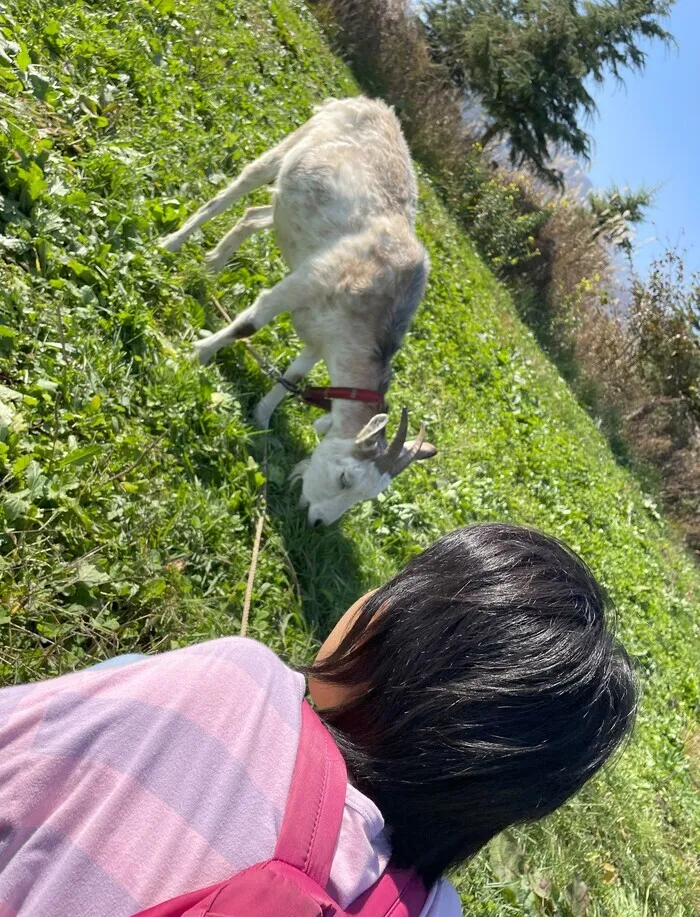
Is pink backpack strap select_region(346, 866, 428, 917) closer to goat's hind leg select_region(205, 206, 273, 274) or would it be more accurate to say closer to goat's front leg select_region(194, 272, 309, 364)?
goat's front leg select_region(194, 272, 309, 364)

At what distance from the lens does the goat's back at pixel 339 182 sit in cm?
507

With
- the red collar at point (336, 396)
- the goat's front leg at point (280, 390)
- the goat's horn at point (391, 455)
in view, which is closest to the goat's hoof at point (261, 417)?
the goat's front leg at point (280, 390)

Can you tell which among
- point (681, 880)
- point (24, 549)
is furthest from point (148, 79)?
point (681, 880)

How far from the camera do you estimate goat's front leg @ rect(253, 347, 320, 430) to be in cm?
486

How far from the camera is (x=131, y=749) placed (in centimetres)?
114

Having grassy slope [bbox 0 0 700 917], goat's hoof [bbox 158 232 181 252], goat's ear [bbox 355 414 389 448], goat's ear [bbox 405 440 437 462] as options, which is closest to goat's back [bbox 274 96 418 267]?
grassy slope [bbox 0 0 700 917]

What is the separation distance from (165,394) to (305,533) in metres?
1.23

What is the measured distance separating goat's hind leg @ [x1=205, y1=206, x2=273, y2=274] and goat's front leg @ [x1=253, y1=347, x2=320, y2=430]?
0.97 metres

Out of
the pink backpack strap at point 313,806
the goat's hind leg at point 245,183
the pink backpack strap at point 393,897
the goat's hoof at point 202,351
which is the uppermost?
the goat's hind leg at point 245,183

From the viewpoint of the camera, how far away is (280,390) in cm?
497

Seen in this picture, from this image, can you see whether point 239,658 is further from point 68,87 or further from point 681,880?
point 681,880

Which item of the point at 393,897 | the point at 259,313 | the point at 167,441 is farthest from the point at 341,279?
the point at 393,897

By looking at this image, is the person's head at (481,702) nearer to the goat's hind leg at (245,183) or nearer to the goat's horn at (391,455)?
the goat's horn at (391,455)

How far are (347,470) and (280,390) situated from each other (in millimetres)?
930
